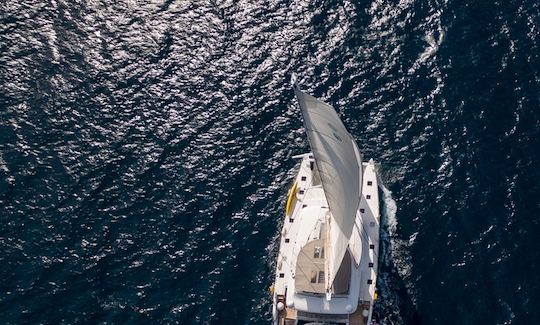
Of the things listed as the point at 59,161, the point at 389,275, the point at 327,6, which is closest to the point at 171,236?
the point at 59,161

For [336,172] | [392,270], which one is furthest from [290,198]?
[392,270]

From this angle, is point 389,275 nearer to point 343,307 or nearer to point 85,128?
point 343,307

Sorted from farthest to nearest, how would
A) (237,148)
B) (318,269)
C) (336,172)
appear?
(237,148) → (318,269) → (336,172)

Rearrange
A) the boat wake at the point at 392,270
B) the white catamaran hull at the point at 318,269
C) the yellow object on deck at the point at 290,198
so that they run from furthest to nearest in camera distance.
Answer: the yellow object on deck at the point at 290,198, the boat wake at the point at 392,270, the white catamaran hull at the point at 318,269

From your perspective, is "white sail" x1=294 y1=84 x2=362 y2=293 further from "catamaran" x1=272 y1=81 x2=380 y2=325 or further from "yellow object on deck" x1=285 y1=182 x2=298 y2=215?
"yellow object on deck" x1=285 y1=182 x2=298 y2=215

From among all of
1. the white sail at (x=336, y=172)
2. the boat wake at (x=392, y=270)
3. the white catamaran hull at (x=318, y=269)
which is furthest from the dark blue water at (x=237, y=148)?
the white sail at (x=336, y=172)

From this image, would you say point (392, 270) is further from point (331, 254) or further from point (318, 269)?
point (318, 269)

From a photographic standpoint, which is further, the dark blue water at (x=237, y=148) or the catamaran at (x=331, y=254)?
the dark blue water at (x=237, y=148)

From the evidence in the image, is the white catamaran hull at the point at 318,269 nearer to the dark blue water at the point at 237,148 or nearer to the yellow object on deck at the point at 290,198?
the yellow object on deck at the point at 290,198
